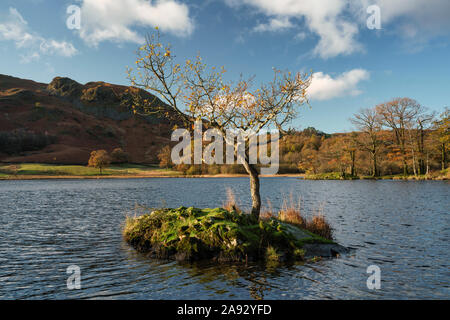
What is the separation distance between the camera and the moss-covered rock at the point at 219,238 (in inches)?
497

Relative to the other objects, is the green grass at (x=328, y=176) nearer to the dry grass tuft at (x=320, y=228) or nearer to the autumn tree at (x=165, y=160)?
the autumn tree at (x=165, y=160)

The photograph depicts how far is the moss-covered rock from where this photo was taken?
41.4 feet

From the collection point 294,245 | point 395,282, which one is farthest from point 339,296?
point 294,245

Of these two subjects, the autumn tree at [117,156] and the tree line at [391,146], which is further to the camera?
the autumn tree at [117,156]

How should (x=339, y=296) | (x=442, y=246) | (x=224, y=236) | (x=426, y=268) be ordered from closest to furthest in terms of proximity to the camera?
(x=339, y=296) → (x=426, y=268) → (x=224, y=236) → (x=442, y=246)

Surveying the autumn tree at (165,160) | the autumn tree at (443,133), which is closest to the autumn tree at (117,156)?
the autumn tree at (165,160)

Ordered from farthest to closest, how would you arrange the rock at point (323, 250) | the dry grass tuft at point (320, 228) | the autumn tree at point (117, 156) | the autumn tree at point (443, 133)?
the autumn tree at point (117, 156) → the autumn tree at point (443, 133) → the dry grass tuft at point (320, 228) → the rock at point (323, 250)

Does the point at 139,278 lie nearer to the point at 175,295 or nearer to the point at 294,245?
the point at 175,295

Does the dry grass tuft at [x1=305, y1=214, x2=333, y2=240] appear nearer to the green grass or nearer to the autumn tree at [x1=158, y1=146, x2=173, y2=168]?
the green grass

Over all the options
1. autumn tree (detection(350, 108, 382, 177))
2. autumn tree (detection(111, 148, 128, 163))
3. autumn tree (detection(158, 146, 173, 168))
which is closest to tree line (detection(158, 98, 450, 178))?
autumn tree (detection(350, 108, 382, 177))

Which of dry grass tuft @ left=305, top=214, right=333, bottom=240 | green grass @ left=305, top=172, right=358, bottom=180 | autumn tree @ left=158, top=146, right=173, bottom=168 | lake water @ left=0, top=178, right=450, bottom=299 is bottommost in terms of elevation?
lake water @ left=0, top=178, right=450, bottom=299

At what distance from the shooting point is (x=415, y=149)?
71.2m

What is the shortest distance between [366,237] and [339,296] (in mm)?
A: 8885

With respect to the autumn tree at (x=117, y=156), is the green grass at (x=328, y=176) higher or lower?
lower
